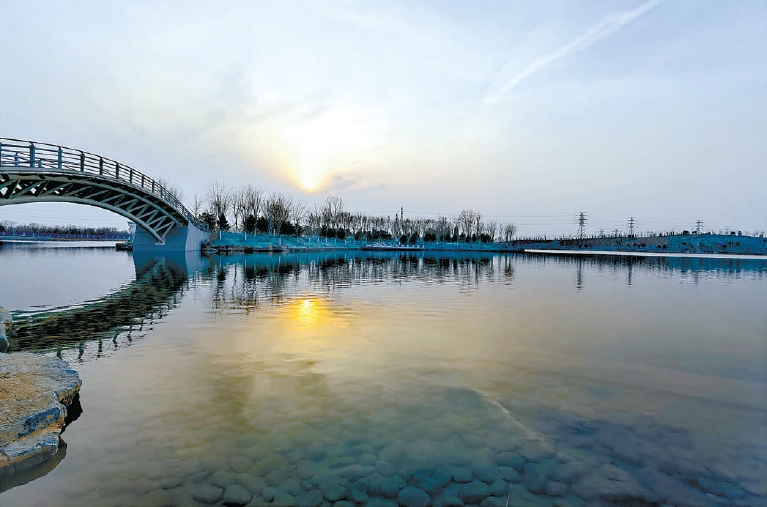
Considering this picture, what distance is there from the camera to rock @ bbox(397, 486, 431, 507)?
12.4 ft

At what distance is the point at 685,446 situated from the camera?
485 cm

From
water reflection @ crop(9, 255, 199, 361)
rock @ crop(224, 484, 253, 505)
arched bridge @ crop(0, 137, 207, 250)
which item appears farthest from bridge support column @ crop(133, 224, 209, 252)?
rock @ crop(224, 484, 253, 505)

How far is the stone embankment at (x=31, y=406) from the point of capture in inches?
169

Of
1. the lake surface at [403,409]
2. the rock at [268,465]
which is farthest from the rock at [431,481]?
the rock at [268,465]

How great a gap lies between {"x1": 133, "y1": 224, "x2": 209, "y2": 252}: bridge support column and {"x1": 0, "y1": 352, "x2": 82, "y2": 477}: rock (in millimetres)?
49160

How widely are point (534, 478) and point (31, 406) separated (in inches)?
224

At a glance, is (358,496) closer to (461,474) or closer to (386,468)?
(386,468)

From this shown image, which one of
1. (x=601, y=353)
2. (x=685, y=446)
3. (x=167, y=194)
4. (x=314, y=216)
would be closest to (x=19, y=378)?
(x=685, y=446)

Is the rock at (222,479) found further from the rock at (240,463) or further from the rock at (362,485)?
the rock at (362,485)

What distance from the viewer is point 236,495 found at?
3816mm

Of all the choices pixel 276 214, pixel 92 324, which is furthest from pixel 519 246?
pixel 92 324

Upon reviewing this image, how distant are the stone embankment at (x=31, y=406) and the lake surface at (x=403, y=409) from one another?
0.79ft

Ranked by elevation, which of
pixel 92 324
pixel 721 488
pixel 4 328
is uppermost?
→ pixel 4 328

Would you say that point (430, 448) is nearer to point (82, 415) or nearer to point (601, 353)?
point (82, 415)
